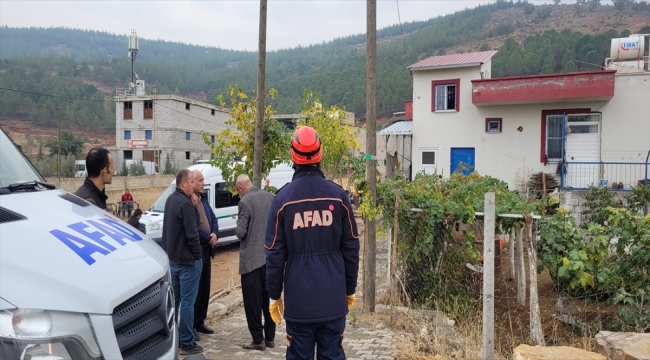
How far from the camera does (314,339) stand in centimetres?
369

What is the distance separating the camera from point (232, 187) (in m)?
11.3

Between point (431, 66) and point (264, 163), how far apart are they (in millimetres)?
14342

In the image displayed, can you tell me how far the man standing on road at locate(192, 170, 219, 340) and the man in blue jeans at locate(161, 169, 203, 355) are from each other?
0.52 metres

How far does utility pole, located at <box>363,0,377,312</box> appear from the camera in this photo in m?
6.92

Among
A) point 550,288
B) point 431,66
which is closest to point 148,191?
point 431,66

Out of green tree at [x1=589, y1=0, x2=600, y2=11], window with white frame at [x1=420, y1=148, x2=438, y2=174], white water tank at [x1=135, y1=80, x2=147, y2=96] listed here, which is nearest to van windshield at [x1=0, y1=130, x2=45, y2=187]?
window with white frame at [x1=420, y1=148, x2=438, y2=174]

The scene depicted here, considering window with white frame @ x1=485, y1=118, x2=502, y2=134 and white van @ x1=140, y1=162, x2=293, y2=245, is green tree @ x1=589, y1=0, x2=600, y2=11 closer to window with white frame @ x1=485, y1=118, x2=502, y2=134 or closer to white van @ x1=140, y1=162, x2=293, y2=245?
window with white frame @ x1=485, y1=118, x2=502, y2=134

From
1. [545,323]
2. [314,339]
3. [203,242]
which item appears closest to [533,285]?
[545,323]

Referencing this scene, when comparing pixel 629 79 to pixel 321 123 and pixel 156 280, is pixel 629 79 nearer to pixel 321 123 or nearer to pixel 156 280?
pixel 321 123

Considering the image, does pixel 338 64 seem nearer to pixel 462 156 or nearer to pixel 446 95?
pixel 446 95

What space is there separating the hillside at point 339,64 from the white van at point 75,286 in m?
44.0

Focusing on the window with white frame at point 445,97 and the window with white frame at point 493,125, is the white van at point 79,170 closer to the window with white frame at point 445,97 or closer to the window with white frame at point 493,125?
the window with white frame at point 445,97

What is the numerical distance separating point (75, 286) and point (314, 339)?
1790mm

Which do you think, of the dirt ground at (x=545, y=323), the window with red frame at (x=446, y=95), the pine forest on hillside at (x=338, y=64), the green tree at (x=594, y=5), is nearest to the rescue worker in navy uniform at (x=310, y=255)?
the dirt ground at (x=545, y=323)
